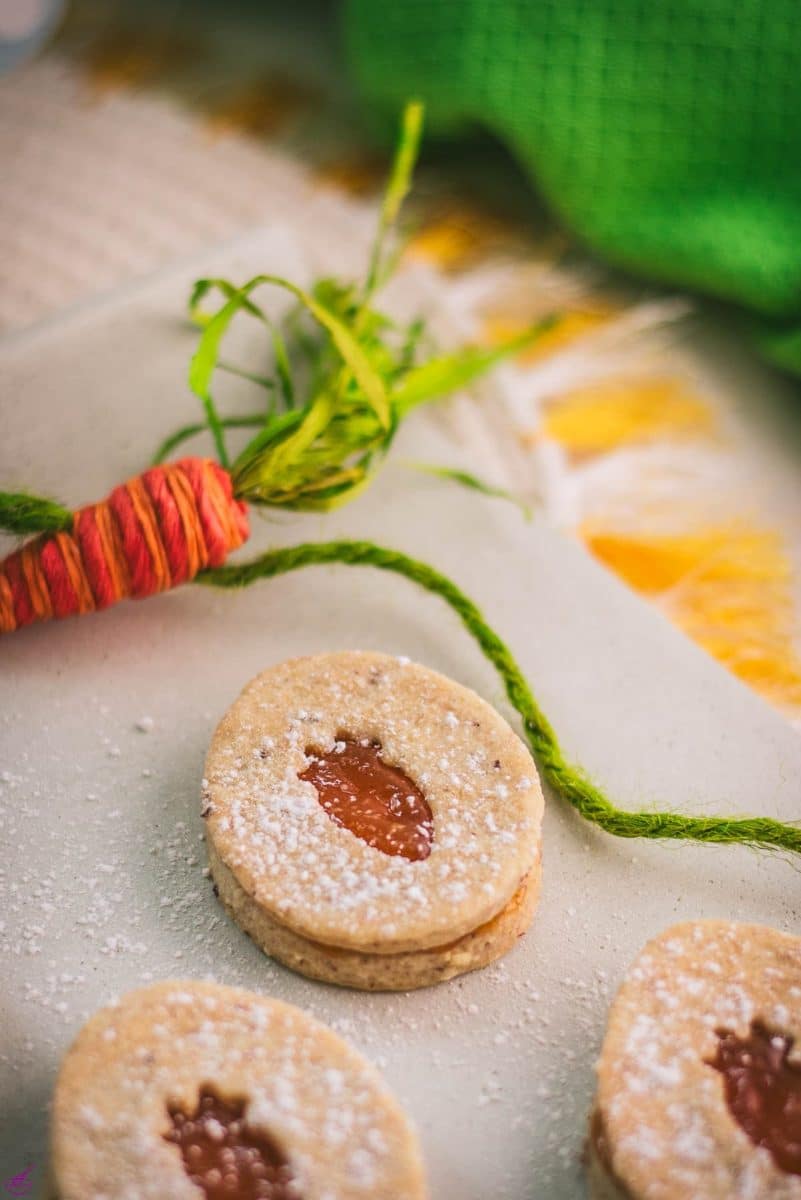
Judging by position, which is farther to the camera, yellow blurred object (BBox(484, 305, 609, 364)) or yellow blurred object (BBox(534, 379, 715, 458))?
yellow blurred object (BBox(484, 305, 609, 364))

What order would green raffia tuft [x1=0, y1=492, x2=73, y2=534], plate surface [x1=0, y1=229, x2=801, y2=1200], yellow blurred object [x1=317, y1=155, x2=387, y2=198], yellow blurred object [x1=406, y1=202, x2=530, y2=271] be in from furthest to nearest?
yellow blurred object [x1=317, y1=155, x2=387, y2=198] < yellow blurred object [x1=406, y1=202, x2=530, y2=271] < green raffia tuft [x1=0, y1=492, x2=73, y2=534] < plate surface [x1=0, y1=229, x2=801, y2=1200]

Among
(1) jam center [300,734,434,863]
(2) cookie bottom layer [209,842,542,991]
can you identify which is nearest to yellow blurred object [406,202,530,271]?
(1) jam center [300,734,434,863]

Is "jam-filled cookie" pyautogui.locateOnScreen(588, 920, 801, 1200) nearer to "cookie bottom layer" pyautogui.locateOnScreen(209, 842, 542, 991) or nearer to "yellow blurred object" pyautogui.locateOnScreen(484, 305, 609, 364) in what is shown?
"cookie bottom layer" pyautogui.locateOnScreen(209, 842, 542, 991)

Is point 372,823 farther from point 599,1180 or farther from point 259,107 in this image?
point 259,107

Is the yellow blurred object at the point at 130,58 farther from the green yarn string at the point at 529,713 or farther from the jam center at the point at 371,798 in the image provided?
the jam center at the point at 371,798

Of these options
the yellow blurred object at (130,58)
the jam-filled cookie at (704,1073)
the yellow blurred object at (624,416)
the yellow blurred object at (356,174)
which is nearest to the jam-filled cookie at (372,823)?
the jam-filled cookie at (704,1073)

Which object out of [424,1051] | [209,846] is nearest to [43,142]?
[209,846]
